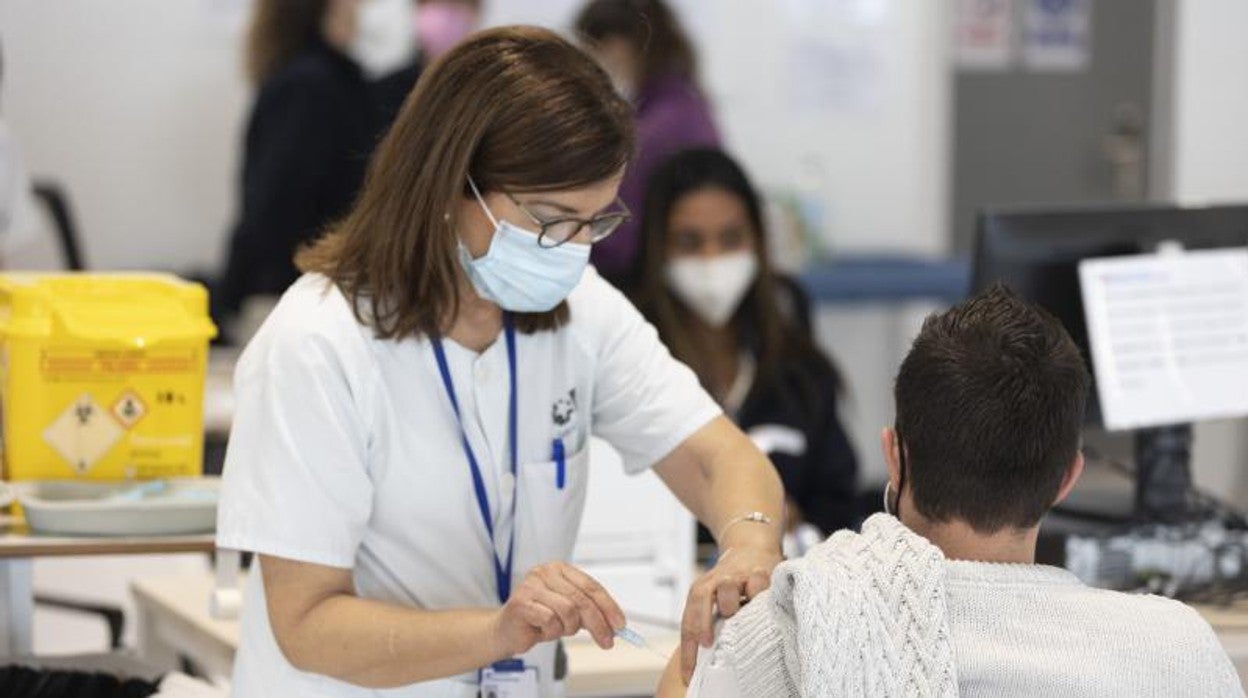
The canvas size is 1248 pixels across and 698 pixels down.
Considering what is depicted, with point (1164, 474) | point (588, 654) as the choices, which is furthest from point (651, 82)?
point (588, 654)

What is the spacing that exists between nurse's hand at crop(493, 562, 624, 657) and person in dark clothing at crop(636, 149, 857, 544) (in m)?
1.62

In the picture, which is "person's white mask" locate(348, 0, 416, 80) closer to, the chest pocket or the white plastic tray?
the white plastic tray

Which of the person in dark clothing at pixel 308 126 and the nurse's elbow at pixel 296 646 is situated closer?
the nurse's elbow at pixel 296 646

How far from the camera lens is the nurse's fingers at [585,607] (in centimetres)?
176

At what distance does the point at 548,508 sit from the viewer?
6.90ft

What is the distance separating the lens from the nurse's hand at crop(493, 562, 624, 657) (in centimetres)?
175

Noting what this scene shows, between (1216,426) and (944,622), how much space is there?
3929 millimetres

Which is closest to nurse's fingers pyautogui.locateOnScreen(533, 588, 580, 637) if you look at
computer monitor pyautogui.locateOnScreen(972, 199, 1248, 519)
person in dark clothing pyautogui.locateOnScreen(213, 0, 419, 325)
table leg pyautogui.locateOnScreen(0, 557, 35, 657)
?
table leg pyautogui.locateOnScreen(0, 557, 35, 657)

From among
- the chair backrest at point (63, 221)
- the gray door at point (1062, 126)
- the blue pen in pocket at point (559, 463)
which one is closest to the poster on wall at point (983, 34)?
the gray door at point (1062, 126)

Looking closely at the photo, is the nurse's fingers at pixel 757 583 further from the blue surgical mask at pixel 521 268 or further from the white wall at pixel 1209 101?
the white wall at pixel 1209 101

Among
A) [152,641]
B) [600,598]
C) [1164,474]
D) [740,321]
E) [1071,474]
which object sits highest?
[1071,474]

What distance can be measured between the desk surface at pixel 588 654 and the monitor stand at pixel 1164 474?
2.75ft

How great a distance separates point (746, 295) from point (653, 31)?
4.07ft

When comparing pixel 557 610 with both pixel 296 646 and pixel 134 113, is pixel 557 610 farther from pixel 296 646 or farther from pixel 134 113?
pixel 134 113
